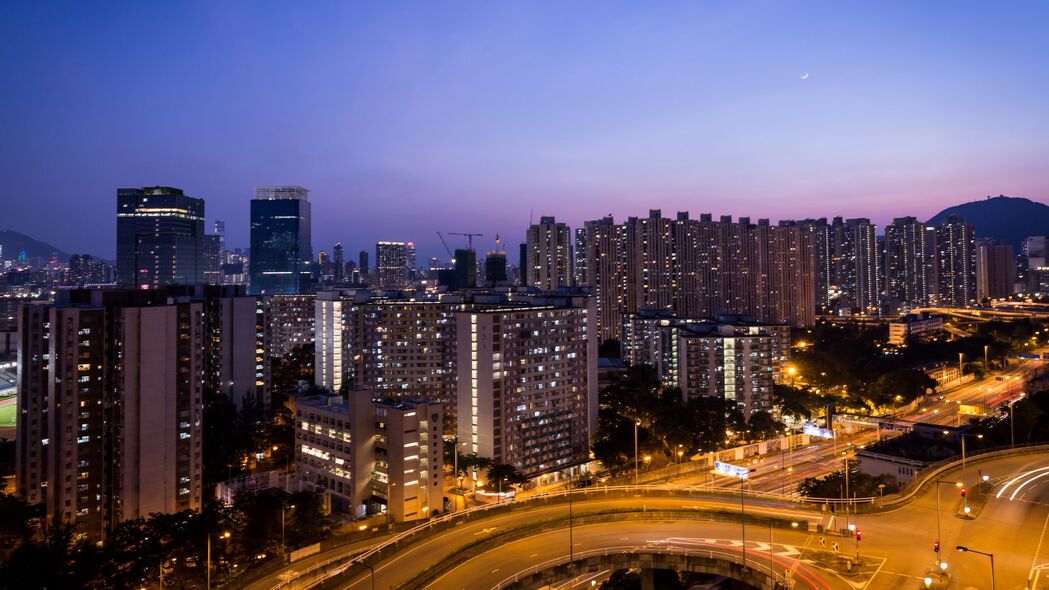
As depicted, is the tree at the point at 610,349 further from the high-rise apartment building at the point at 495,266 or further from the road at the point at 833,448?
the high-rise apartment building at the point at 495,266

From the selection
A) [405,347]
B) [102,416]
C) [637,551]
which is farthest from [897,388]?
[102,416]

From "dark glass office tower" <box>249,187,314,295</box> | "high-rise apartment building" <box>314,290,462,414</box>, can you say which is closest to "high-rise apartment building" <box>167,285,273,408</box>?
"high-rise apartment building" <box>314,290,462,414</box>

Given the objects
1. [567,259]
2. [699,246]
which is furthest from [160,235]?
[699,246]

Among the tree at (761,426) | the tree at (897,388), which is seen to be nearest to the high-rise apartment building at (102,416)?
the tree at (761,426)

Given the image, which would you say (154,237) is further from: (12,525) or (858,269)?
(858,269)

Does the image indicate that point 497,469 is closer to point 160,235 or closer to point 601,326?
point 601,326

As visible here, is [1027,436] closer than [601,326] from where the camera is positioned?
Yes
